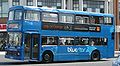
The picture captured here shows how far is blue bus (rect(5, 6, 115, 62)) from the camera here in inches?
1019

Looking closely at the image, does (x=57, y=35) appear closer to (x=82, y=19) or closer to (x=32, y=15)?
(x=32, y=15)

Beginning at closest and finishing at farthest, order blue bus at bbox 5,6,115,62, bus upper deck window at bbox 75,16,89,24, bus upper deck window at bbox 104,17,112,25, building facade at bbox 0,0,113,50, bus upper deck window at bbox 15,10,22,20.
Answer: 1. bus upper deck window at bbox 15,10,22,20
2. blue bus at bbox 5,6,115,62
3. bus upper deck window at bbox 75,16,89,24
4. bus upper deck window at bbox 104,17,112,25
5. building facade at bbox 0,0,113,50

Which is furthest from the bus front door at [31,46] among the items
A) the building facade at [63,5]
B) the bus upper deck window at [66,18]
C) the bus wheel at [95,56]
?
the building facade at [63,5]

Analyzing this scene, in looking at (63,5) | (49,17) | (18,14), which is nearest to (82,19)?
(49,17)

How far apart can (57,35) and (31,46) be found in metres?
2.47

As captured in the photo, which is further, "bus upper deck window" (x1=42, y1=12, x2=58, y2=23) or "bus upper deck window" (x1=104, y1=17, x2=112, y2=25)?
"bus upper deck window" (x1=104, y1=17, x2=112, y2=25)

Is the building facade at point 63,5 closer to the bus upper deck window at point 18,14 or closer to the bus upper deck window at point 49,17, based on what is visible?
the bus upper deck window at point 49,17

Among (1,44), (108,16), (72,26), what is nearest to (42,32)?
(72,26)

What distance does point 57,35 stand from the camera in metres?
27.7

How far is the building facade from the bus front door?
28.4 m

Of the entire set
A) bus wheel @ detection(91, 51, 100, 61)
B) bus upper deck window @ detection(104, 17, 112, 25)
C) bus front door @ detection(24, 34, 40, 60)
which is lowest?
bus wheel @ detection(91, 51, 100, 61)

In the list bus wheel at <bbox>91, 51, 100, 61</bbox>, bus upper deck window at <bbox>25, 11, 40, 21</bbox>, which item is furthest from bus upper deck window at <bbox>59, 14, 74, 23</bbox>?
bus wheel at <bbox>91, 51, 100, 61</bbox>

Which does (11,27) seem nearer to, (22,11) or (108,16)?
(22,11)

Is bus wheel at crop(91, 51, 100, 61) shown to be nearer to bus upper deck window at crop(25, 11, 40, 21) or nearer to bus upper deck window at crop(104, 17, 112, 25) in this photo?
bus upper deck window at crop(104, 17, 112, 25)
